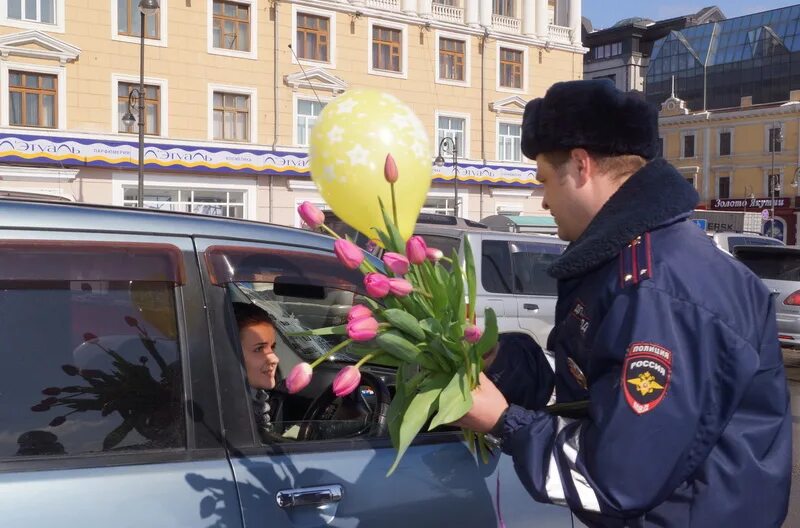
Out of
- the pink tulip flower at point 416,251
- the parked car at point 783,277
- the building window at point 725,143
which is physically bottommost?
the parked car at point 783,277

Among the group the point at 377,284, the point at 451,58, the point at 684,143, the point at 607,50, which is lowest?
the point at 377,284

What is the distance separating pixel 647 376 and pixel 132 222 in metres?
1.25

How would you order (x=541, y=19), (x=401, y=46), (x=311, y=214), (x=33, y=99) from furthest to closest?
(x=541, y=19)
(x=401, y=46)
(x=33, y=99)
(x=311, y=214)

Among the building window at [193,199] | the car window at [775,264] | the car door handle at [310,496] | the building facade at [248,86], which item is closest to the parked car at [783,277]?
the car window at [775,264]

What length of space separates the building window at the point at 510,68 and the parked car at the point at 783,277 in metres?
24.4

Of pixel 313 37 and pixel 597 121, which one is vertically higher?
pixel 313 37

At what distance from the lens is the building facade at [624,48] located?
233 feet

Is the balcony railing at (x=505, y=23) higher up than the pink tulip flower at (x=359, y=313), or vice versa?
the balcony railing at (x=505, y=23)

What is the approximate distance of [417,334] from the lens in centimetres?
159

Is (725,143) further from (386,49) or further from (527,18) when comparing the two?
(386,49)

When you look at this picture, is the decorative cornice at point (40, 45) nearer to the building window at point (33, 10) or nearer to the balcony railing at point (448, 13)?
the building window at point (33, 10)

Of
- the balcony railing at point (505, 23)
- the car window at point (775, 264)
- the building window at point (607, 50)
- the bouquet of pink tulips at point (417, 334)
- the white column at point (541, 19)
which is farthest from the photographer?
the building window at point (607, 50)

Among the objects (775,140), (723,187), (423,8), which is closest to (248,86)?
(423,8)

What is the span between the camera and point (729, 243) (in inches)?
629
